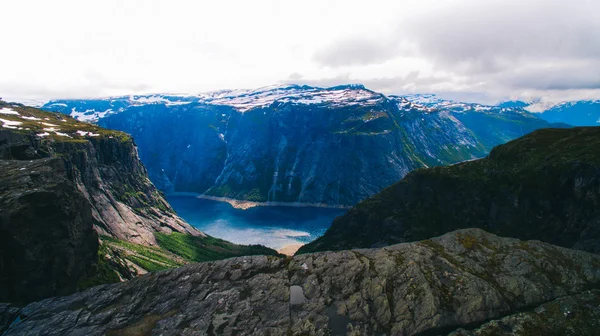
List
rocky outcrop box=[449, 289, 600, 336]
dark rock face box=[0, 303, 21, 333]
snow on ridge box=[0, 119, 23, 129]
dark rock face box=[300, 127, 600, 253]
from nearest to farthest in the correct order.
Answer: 1. rocky outcrop box=[449, 289, 600, 336]
2. dark rock face box=[0, 303, 21, 333]
3. dark rock face box=[300, 127, 600, 253]
4. snow on ridge box=[0, 119, 23, 129]

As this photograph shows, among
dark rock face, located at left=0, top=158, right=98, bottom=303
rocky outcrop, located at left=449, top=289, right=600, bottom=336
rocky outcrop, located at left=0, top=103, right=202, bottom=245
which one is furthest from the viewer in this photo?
rocky outcrop, located at left=0, top=103, right=202, bottom=245

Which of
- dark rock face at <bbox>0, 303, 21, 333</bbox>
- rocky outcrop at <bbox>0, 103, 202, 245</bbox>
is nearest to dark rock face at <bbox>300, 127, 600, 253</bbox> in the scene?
rocky outcrop at <bbox>0, 103, 202, 245</bbox>

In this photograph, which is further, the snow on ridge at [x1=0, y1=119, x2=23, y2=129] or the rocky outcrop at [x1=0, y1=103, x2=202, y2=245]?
the snow on ridge at [x1=0, y1=119, x2=23, y2=129]

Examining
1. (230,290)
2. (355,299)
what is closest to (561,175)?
(355,299)

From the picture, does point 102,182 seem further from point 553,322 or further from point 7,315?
point 553,322

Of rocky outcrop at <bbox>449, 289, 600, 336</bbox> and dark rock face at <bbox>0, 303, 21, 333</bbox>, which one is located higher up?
rocky outcrop at <bbox>449, 289, 600, 336</bbox>

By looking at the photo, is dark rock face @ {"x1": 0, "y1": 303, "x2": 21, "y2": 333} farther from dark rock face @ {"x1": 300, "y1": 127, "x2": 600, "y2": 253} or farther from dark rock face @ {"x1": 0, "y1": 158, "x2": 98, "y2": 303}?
dark rock face @ {"x1": 300, "y1": 127, "x2": 600, "y2": 253}

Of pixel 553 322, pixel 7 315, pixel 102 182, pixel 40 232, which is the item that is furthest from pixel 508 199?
pixel 102 182
